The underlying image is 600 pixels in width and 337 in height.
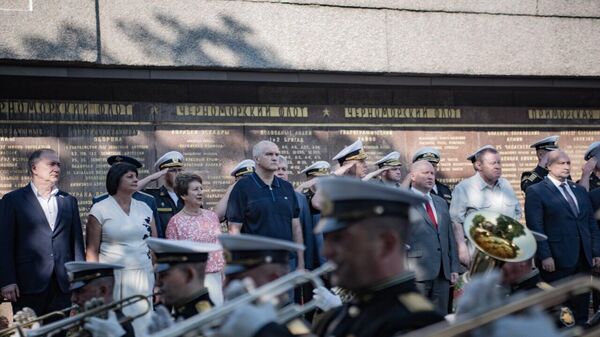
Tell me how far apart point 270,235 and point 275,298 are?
188 inches

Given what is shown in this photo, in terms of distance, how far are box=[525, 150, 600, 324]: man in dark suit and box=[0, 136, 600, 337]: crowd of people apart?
0.01 meters

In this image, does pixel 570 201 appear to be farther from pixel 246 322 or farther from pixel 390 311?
pixel 246 322

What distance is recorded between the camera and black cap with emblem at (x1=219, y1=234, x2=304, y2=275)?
524 centimetres

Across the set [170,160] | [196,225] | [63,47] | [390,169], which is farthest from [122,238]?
[390,169]

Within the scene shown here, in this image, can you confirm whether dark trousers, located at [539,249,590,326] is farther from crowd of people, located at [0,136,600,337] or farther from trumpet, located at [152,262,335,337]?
trumpet, located at [152,262,335,337]

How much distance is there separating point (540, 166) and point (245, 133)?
3.55 metres

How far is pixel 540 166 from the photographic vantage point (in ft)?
41.5

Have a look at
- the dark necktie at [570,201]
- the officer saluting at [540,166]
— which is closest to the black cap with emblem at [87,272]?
the dark necktie at [570,201]

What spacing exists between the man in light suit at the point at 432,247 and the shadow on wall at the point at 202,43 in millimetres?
2551

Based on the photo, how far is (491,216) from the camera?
23.6 ft

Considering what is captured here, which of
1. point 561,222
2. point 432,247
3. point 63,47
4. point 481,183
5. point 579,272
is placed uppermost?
point 63,47

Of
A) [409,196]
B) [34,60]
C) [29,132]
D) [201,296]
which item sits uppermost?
[34,60]

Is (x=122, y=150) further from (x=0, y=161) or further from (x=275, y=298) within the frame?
(x=275, y=298)

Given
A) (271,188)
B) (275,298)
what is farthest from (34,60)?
(275,298)
